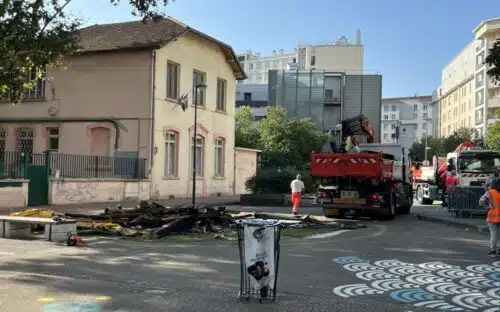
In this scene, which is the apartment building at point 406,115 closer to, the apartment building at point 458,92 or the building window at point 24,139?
the apartment building at point 458,92

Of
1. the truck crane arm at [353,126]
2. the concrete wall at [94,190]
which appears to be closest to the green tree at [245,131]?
the concrete wall at [94,190]

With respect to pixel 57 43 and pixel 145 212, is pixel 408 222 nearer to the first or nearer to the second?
pixel 145 212

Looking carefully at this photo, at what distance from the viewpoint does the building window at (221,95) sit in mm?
35938

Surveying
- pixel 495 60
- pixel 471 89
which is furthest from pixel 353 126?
pixel 471 89

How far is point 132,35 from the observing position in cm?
3064

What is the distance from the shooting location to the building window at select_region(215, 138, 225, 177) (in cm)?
3578

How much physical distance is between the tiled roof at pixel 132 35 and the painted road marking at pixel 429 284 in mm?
20670

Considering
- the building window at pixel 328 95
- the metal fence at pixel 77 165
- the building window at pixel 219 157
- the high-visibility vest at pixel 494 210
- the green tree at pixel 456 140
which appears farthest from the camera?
the building window at pixel 328 95

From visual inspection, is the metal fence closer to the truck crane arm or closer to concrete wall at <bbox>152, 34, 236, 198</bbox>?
concrete wall at <bbox>152, 34, 236, 198</bbox>

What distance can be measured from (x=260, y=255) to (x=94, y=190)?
1927 cm

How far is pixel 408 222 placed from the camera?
20594 millimetres

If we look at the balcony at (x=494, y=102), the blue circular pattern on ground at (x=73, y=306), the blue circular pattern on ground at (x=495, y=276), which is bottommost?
the blue circular pattern on ground at (x=73, y=306)

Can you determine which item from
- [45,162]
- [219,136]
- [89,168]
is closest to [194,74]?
[219,136]

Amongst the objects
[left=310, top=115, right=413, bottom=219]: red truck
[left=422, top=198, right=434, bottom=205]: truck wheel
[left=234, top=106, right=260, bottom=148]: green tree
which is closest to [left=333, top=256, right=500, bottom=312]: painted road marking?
[left=310, top=115, right=413, bottom=219]: red truck
